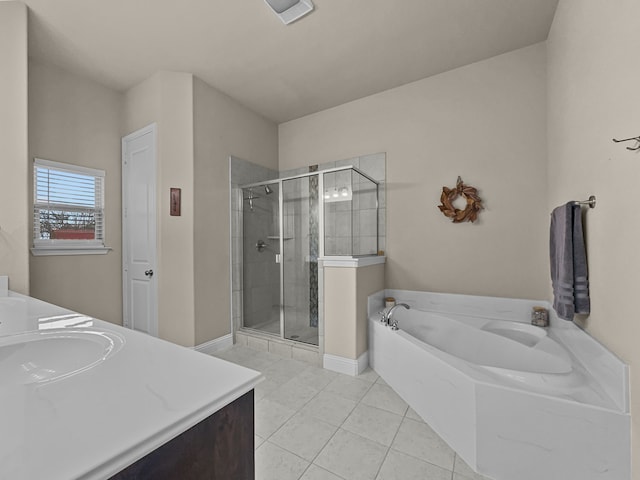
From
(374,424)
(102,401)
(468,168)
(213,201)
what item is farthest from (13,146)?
(468,168)

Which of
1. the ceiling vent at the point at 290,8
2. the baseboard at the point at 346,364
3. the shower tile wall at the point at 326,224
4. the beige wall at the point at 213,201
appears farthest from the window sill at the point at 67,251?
the ceiling vent at the point at 290,8

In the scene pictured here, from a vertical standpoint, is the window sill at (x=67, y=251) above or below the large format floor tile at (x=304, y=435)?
above

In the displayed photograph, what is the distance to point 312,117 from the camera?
143 inches

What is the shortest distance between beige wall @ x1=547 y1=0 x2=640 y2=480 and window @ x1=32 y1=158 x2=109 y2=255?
3899mm

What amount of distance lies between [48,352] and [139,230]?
2315mm

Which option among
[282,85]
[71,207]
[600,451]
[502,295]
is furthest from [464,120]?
[71,207]

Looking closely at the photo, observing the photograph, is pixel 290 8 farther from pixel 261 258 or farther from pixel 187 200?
pixel 261 258

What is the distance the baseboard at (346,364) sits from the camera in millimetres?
2422

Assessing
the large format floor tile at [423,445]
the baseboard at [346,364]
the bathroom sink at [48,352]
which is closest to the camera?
the bathroom sink at [48,352]

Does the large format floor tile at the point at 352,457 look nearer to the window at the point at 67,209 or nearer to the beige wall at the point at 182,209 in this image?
the beige wall at the point at 182,209

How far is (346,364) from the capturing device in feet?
8.05

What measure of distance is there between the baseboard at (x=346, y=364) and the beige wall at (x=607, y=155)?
1532 mm

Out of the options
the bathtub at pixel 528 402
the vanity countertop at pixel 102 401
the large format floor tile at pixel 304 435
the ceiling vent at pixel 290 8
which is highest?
the ceiling vent at pixel 290 8

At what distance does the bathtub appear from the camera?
47.8 inches
